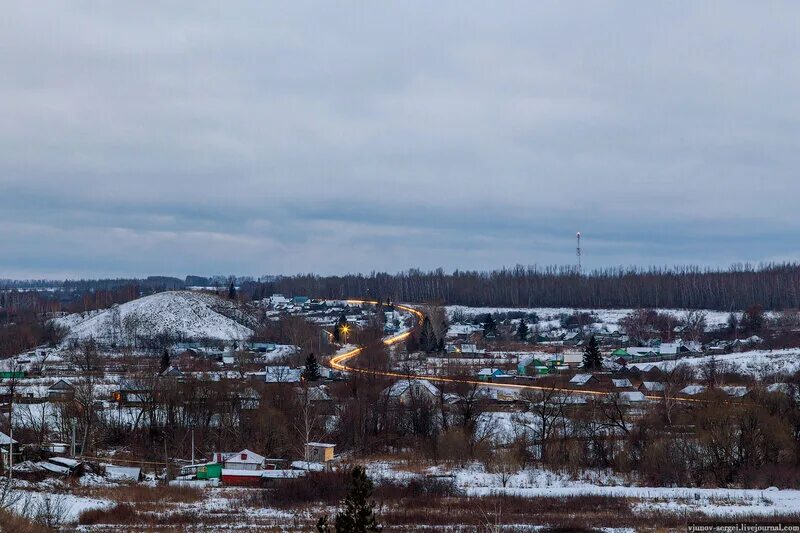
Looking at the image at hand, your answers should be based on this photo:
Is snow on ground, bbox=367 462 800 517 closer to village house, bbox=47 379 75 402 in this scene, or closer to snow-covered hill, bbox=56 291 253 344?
village house, bbox=47 379 75 402

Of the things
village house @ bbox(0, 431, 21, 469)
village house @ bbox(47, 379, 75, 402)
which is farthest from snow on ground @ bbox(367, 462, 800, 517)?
village house @ bbox(47, 379, 75, 402)

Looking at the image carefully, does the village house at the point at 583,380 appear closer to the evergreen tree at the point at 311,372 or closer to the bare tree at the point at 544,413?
the bare tree at the point at 544,413

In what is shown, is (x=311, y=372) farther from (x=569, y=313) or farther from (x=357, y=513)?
(x=569, y=313)

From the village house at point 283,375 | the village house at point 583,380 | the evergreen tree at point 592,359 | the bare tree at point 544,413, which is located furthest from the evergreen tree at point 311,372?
the evergreen tree at point 592,359

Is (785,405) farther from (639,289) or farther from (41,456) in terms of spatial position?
(639,289)

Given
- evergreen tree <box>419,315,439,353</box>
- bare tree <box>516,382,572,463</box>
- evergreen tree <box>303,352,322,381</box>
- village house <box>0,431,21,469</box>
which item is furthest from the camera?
evergreen tree <box>419,315,439,353</box>
